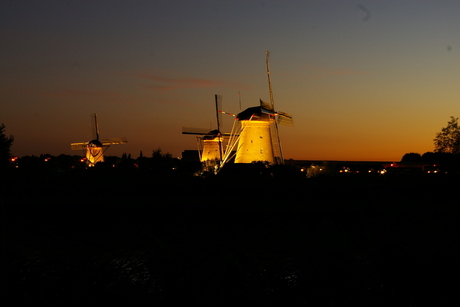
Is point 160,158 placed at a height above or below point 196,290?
above

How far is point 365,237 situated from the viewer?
3496 mm

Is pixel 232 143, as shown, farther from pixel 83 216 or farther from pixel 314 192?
pixel 83 216

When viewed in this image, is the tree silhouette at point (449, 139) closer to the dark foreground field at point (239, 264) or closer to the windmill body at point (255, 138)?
the windmill body at point (255, 138)

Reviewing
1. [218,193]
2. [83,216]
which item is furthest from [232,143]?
[83,216]

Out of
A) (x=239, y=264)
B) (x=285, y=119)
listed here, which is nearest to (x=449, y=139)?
(x=285, y=119)

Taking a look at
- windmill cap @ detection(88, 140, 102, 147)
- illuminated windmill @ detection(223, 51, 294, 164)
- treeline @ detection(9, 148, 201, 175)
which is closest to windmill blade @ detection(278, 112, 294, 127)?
illuminated windmill @ detection(223, 51, 294, 164)

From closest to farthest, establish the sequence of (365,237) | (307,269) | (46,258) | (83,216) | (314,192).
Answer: (46,258), (307,269), (365,237), (83,216), (314,192)

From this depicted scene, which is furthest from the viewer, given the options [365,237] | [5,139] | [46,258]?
[5,139]

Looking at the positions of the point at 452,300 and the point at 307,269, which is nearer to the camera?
the point at 307,269

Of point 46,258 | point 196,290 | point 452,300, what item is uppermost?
point 46,258

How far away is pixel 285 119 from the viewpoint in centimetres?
6269

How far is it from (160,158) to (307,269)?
75.8 meters

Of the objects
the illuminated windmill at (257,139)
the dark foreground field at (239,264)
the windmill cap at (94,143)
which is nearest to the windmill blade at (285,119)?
the illuminated windmill at (257,139)

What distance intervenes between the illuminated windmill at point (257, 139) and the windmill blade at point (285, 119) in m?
0.82
